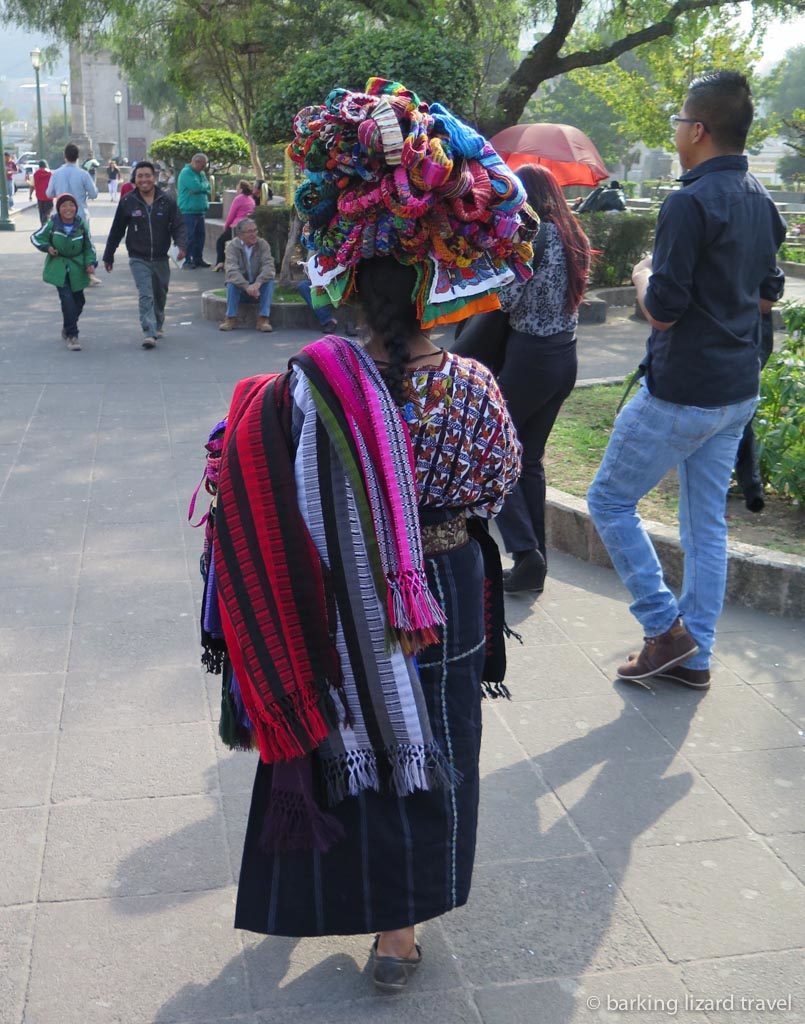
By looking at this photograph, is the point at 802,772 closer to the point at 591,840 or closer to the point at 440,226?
the point at 591,840

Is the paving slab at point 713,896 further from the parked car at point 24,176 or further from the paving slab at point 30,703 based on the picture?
the parked car at point 24,176

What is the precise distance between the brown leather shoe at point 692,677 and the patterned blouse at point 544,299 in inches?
58.4

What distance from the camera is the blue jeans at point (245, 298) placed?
12.5 m

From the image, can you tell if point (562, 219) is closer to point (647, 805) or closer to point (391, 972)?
point (647, 805)

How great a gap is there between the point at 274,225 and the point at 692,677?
40.5ft

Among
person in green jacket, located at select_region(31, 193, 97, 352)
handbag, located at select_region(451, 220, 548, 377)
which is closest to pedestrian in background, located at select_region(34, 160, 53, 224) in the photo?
person in green jacket, located at select_region(31, 193, 97, 352)

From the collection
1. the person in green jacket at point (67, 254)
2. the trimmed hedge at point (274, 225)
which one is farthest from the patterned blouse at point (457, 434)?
the trimmed hedge at point (274, 225)

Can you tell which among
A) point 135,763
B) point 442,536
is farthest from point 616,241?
point 442,536

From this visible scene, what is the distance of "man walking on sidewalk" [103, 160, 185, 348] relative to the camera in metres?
11.2

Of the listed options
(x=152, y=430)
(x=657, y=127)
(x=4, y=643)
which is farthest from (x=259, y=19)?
(x=657, y=127)

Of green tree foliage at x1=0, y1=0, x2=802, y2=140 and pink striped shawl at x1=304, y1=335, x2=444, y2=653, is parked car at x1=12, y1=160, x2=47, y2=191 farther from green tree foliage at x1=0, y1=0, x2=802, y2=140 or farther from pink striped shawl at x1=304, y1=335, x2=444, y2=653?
pink striped shawl at x1=304, y1=335, x2=444, y2=653

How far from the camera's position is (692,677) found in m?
4.21

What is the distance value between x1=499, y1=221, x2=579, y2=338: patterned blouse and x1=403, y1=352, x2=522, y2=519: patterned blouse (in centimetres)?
218

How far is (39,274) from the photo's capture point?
17.4m
